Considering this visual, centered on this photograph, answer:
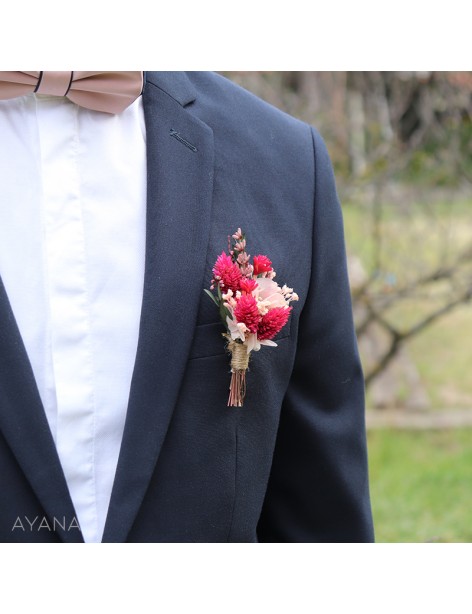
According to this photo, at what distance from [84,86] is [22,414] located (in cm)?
48

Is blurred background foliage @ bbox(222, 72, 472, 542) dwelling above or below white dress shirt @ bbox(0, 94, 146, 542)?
below

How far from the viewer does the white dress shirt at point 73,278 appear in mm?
1270

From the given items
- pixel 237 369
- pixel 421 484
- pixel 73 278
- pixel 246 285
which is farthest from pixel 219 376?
pixel 421 484

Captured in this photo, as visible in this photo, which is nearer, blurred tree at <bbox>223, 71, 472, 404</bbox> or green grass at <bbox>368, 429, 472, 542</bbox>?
green grass at <bbox>368, 429, 472, 542</bbox>

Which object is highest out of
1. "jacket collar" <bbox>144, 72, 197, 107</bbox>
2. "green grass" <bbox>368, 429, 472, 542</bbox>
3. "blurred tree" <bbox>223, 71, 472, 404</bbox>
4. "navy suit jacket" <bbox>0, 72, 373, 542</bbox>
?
"jacket collar" <bbox>144, 72, 197, 107</bbox>

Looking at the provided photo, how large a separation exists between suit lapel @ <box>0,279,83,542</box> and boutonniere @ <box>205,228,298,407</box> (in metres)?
0.28

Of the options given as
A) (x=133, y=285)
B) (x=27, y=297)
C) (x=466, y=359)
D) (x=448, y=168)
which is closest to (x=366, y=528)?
(x=133, y=285)

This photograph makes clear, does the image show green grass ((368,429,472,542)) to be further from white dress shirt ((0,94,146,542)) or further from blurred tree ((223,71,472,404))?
white dress shirt ((0,94,146,542))

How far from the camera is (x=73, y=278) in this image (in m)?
1.27

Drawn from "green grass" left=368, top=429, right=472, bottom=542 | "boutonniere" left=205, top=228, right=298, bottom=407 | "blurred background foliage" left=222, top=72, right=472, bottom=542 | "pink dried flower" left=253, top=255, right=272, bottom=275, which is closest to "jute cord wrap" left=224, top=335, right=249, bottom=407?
"boutonniere" left=205, top=228, right=298, bottom=407

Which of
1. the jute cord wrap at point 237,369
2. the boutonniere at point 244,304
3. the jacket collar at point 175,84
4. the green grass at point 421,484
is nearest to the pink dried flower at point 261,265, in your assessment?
the boutonniere at point 244,304

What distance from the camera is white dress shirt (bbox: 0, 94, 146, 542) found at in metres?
1.27

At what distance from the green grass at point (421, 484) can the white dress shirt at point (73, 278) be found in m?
2.69

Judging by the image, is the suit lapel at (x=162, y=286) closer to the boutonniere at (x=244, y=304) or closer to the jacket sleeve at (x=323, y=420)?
the boutonniere at (x=244, y=304)
